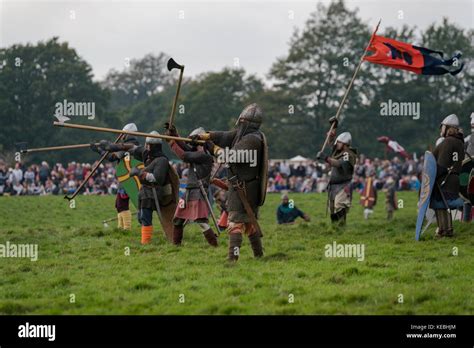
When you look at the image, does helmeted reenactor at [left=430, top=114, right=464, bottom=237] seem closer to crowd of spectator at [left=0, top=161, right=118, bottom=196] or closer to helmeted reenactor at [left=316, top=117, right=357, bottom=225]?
helmeted reenactor at [left=316, top=117, right=357, bottom=225]

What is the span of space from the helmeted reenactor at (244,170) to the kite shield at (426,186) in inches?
121

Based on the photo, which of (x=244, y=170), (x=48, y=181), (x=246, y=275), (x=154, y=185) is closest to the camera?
(x=246, y=275)

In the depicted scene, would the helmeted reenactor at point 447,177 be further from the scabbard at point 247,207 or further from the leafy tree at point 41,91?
the leafy tree at point 41,91

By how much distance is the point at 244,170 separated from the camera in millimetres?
11828

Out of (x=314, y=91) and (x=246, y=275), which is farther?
(x=314, y=91)

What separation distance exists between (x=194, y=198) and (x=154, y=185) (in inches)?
34.5

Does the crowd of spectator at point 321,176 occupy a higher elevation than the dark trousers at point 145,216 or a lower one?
higher

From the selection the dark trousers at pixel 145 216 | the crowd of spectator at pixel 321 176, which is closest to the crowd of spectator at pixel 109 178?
the crowd of spectator at pixel 321 176

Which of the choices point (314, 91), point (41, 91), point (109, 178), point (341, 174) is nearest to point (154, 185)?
point (341, 174)

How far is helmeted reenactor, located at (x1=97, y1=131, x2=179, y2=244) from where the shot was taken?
14.0 metres

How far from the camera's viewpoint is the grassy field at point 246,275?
884cm

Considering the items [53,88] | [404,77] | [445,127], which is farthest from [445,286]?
[404,77]

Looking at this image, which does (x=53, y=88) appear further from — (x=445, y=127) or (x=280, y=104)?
(x=445, y=127)

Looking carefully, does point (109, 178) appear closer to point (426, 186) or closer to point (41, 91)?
point (41, 91)
